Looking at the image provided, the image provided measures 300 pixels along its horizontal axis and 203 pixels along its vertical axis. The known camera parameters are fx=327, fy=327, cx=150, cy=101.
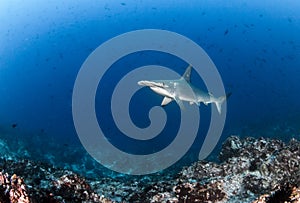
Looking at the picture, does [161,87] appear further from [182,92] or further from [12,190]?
[12,190]

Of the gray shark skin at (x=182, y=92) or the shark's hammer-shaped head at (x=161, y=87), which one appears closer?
the shark's hammer-shaped head at (x=161, y=87)

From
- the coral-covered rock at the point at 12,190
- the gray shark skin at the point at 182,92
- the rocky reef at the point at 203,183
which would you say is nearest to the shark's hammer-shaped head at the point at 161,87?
the gray shark skin at the point at 182,92

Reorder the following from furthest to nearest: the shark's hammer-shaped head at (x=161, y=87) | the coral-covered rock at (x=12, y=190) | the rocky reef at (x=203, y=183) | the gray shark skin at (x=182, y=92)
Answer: the gray shark skin at (x=182, y=92)
the shark's hammer-shaped head at (x=161, y=87)
the rocky reef at (x=203, y=183)
the coral-covered rock at (x=12, y=190)

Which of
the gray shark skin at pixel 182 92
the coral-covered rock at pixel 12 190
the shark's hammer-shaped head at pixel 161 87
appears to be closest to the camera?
the coral-covered rock at pixel 12 190

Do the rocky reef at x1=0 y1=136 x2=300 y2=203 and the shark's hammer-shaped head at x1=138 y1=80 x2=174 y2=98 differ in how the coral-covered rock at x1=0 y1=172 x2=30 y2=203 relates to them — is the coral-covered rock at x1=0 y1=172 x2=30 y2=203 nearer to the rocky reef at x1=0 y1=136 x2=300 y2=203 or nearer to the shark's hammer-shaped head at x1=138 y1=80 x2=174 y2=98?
the rocky reef at x1=0 y1=136 x2=300 y2=203

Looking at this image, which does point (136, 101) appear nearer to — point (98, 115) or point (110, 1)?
point (98, 115)

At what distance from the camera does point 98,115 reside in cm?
2030

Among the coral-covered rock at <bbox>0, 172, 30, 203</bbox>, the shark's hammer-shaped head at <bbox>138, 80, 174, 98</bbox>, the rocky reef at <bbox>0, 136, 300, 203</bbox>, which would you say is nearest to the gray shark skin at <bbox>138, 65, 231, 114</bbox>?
the shark's hammer-shaped head at <bbox>138, 80, 174, 98</bbox>

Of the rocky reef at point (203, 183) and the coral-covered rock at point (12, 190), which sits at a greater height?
the rocky reef at point (203, 183)

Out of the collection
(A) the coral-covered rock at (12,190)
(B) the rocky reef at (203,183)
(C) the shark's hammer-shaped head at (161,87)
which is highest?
(C) the shark's hammer-shaped head at (161,87)

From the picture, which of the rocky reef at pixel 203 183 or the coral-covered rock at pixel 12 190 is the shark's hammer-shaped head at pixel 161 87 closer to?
the rocky reef at pixel 203 183

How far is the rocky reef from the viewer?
497 cm

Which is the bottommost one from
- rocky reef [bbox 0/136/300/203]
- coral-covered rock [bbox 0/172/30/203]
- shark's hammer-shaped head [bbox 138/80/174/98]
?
coral-covered rock [bbox 0/172/30/203]

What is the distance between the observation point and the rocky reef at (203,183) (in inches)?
196
